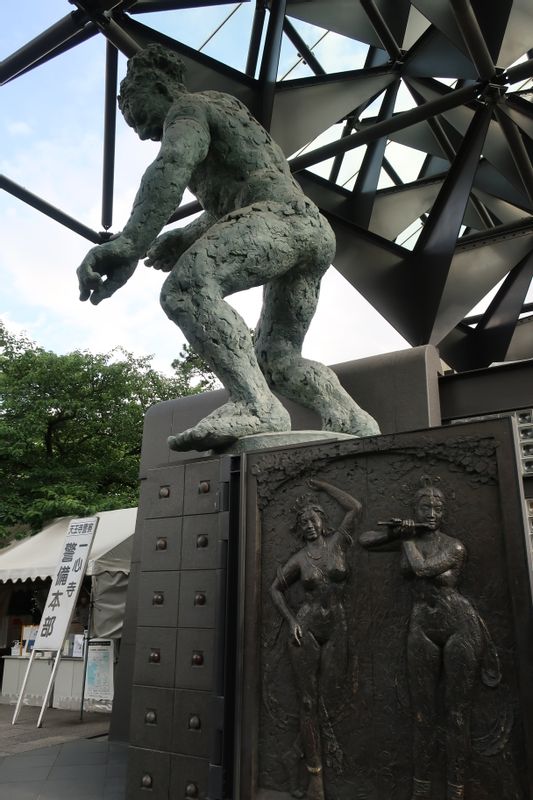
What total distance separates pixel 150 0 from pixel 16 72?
1.88 meters

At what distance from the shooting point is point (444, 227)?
Answer: 10070 millimetres

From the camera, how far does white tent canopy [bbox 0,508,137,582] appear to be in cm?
1040

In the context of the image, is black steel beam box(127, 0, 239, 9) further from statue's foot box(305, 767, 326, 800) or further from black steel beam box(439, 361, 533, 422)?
statue's foot box(305, 767, 326, 800)

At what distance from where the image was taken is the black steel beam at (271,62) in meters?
8.62

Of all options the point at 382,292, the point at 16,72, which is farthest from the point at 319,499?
the point at 382,292

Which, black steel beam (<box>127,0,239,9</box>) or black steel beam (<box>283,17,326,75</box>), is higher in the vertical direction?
black steel beam (<box>283,17,326,75</box>)

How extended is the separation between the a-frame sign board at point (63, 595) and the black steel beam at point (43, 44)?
5879 mm

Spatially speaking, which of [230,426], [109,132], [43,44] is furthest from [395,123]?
[230,426]

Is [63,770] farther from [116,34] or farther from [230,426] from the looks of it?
[116,34]

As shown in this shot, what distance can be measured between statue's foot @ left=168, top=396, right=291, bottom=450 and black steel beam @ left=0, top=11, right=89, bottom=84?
20.1 feet

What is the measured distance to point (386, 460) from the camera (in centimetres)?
286

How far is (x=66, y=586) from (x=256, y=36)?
8752 mm

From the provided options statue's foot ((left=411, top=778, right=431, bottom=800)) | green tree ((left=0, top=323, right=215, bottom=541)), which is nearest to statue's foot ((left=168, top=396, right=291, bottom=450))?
statue's foot ((left=411, top=778, right=431, bottom=800))

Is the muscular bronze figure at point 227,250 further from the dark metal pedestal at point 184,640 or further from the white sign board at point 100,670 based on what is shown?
the white sign board at point 100,670
